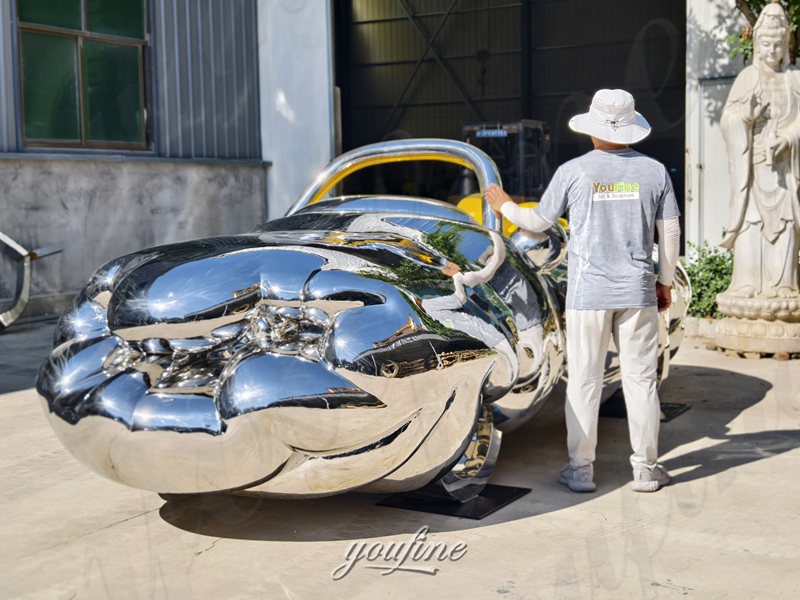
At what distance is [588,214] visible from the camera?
12.8 feet

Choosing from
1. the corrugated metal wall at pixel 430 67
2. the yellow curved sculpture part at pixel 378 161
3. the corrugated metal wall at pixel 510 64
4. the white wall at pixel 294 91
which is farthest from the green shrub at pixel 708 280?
the corrugated metal wall at pixel 430 67

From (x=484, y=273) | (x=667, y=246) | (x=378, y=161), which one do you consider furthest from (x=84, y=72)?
(x=667, y=246)

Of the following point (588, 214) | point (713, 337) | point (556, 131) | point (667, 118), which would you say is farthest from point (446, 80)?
point (588, 214)

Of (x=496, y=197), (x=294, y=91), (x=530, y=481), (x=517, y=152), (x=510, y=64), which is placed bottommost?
(x=530, y=481)

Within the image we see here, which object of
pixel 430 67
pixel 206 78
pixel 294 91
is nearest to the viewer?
pixel 206 78

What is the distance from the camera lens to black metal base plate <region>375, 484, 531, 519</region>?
12.0 ft

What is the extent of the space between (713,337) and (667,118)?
15.3 meters

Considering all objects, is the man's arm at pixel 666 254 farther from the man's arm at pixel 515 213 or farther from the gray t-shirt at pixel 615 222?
the man's arm at pixel 515 213

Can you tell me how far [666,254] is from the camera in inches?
157

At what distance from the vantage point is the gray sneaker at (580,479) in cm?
394

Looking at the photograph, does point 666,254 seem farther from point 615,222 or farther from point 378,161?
point 378,161

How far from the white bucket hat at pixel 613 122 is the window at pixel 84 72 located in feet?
25.6

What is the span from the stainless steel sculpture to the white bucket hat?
90 centimetres

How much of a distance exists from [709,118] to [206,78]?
6.25 meters
